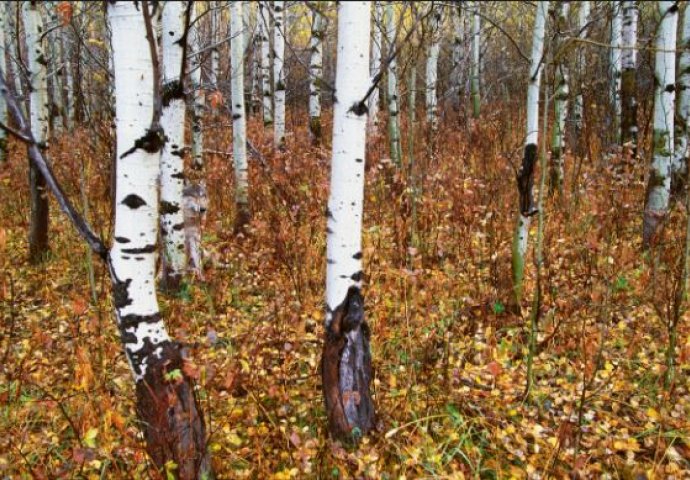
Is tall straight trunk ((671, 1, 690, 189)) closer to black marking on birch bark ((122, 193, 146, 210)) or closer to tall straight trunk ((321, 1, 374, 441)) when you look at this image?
tall straight trunk ((321, 1, 374, 441))

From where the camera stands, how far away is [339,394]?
2.70 m

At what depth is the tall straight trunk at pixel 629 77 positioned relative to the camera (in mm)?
5957

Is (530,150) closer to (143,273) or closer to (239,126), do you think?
(143,273)

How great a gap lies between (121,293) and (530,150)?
3.09 metres

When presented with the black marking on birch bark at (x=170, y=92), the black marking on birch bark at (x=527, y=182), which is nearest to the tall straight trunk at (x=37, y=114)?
the black marking on birch bark at (x=170, y=92)

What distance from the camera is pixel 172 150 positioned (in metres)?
4.32

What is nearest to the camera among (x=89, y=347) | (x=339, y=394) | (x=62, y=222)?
(x=339, y=394)

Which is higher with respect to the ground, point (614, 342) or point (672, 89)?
point (672, 89)

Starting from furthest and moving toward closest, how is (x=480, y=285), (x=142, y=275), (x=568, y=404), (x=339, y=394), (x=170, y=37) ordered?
(x=480, y=285) < (x=170, y=37) < (x=568, y=404) < (x=339, y=394) < (x=142, y=275)

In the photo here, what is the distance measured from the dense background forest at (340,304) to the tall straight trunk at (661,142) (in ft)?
0.07

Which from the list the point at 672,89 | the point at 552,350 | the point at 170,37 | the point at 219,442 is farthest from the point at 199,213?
the point at 672,89

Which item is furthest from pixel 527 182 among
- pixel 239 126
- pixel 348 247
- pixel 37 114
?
pixel 37 114

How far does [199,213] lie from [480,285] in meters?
3.04

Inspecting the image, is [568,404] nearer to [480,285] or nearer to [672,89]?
[480,285]
